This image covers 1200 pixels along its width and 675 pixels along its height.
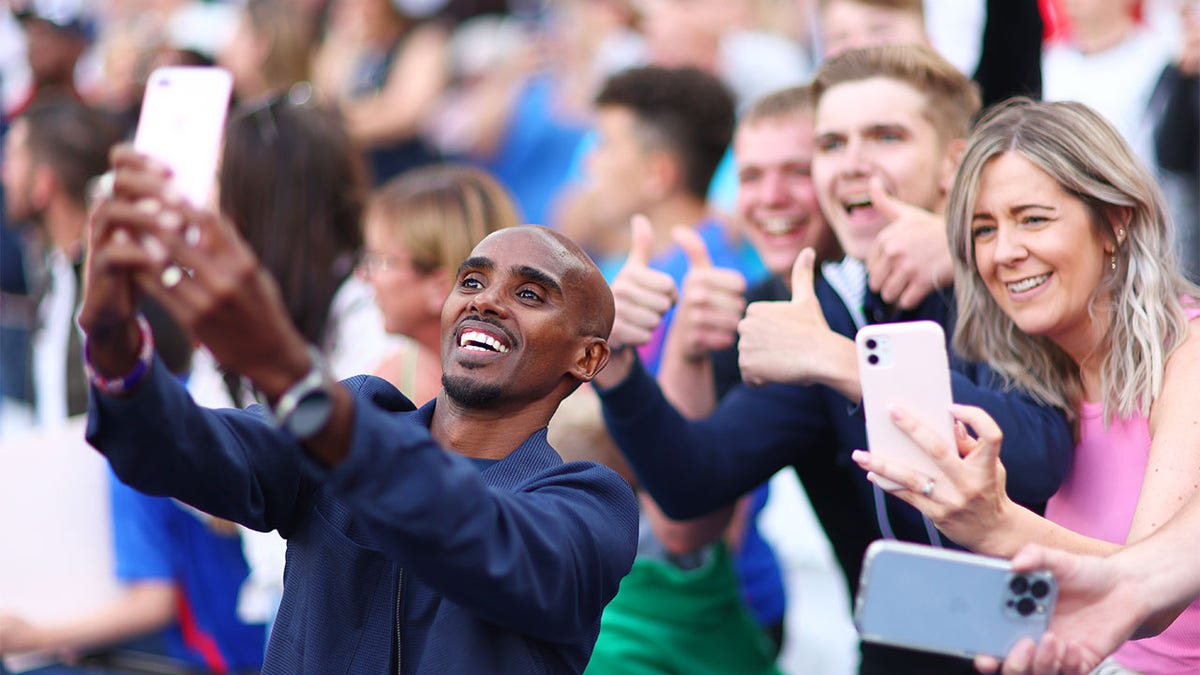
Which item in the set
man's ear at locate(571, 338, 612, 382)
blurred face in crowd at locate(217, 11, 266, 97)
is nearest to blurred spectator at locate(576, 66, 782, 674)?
man's ear at locate(571, 338, 612, 382)

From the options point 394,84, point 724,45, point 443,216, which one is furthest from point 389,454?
point 394,84

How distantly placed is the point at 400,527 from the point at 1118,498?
1.39m

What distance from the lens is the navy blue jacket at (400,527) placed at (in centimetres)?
168

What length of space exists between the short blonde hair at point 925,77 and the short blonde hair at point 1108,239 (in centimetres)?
50

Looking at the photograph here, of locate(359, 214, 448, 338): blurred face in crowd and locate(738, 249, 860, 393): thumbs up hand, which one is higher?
locate(738, 249, 860, 393): thumbs up hand

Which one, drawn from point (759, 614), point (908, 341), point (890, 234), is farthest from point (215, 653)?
point (908, 341)

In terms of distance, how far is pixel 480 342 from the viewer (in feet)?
6.84

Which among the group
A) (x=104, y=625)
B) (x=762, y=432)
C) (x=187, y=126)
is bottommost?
(x=104, y=625)

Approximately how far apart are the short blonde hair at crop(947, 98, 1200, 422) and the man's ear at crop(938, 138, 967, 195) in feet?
1.50

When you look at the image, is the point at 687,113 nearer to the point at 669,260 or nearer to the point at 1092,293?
the point at 669,260

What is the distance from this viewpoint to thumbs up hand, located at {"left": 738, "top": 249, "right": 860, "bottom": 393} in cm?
254

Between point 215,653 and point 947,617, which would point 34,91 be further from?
point 947,617

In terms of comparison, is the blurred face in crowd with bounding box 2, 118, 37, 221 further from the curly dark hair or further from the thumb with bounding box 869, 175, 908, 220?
the thumb with bounding box 869, 175, 908, 220

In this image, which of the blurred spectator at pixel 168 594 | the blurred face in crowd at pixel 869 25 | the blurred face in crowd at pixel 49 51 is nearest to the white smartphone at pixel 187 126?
the blurred spectator at pixel 168 594
